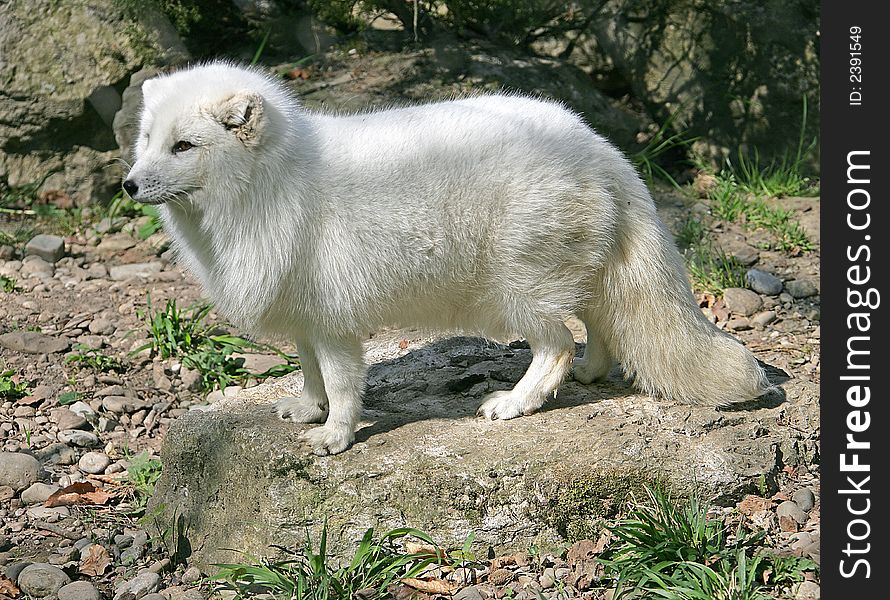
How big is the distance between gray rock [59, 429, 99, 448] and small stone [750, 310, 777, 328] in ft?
13.3

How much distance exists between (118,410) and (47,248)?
2.11 meters

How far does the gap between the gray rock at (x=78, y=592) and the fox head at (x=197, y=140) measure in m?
1.67

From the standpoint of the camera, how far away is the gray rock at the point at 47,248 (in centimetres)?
758

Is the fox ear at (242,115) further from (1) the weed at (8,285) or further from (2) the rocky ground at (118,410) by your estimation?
(1) the weed at (8,285)

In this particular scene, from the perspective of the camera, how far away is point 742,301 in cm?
666

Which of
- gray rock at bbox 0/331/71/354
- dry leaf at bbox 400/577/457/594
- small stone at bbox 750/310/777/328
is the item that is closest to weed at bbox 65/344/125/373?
gray rock at bbox 0/331/71/354

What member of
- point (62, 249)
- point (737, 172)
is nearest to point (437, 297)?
point (62, 249)

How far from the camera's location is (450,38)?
859 centimetres

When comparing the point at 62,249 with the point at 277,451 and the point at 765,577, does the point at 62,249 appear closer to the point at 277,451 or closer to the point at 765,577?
the point at 277,451

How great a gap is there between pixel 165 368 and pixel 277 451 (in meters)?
2.32

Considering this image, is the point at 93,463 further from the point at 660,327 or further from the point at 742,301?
the point at 742,301

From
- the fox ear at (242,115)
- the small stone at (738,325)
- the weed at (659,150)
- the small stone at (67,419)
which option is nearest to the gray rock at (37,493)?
the small stone at (67,419)

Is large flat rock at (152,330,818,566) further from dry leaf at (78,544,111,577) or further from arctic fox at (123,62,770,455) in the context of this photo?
dry leaf at (78,544,111,577)

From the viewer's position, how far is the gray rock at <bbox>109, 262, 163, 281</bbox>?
7457mm
